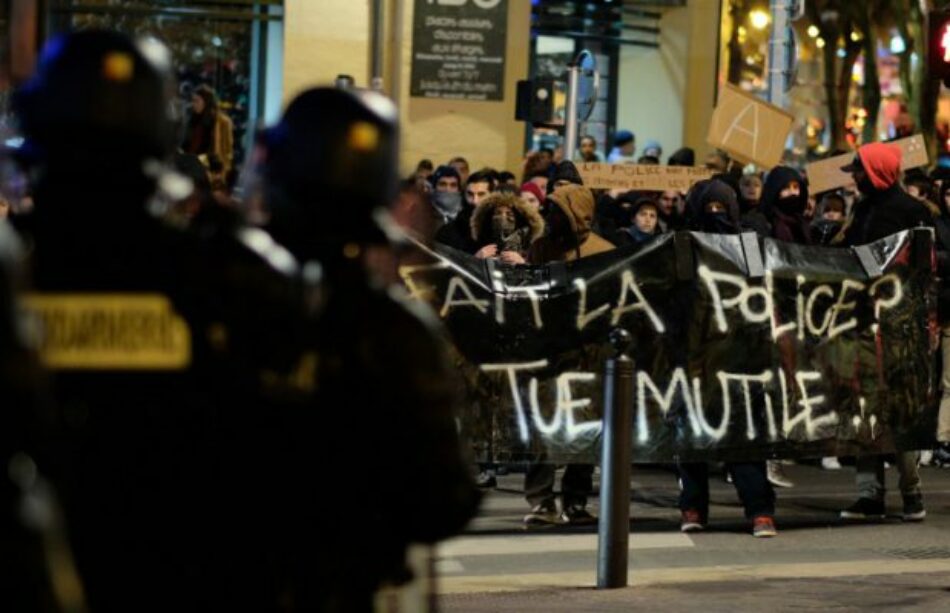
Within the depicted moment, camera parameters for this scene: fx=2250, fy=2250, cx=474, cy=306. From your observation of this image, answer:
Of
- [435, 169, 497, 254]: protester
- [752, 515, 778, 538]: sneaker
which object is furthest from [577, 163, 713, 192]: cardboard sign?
[752, 515, 778, 538]: sneaker

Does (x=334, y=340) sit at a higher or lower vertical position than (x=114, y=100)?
lower

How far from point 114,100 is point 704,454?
8.18 meters

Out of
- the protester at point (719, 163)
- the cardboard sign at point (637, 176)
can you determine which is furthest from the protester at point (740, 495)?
the protester at point (719, 163)

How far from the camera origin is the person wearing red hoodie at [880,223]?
12492mm

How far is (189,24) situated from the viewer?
25094 millimetres

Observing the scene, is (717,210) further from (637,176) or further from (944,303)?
(637,176)

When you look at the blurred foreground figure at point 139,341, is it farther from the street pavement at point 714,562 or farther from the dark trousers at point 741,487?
the dark trousers at point 741,487

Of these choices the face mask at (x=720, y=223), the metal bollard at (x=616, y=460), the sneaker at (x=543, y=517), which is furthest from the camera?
the face mask at (x=720, y=223)

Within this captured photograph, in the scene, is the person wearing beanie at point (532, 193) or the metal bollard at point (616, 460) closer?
the metal bollard at point (616, 460)

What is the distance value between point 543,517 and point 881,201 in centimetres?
268

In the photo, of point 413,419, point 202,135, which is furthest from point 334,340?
point 202,135

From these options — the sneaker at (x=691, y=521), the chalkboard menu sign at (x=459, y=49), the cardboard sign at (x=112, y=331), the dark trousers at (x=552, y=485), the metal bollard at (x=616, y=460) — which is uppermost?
the chalkboard menu sign at (x=459, y=49)

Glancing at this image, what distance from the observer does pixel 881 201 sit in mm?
12695

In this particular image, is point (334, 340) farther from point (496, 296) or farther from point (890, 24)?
point (890, 24)
